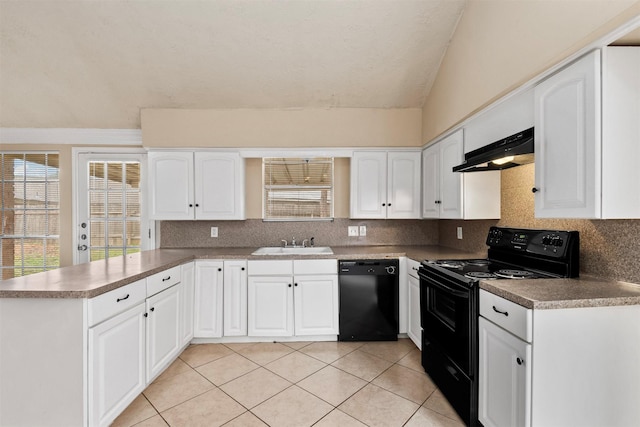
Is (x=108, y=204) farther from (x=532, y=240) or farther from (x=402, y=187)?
(x=532, y=240)

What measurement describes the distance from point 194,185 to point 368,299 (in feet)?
7.01

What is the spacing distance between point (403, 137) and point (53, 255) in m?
4.18

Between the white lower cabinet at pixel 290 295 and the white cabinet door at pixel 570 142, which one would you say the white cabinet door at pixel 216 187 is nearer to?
the white lower cabinet at pixel 290 295

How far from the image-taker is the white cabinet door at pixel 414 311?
2676 millimetres

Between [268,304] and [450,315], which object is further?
[268,304]

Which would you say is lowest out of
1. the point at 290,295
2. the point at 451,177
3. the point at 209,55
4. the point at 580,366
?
the point at 290,295

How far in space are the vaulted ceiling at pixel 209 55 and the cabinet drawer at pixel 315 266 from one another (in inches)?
65.5

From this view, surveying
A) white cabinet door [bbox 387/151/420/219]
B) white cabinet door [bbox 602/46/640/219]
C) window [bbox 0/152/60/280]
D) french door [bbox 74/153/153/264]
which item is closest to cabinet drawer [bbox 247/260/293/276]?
white cabinet door [bbox 387/151/420/219]

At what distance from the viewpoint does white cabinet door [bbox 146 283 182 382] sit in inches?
84.7

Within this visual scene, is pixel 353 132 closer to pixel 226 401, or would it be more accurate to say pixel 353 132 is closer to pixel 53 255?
pixel 226 401

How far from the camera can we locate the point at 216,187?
3213 mm

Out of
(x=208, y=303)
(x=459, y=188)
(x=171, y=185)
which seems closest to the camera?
(x=459, y=188)

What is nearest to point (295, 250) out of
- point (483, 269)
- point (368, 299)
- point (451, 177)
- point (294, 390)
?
point (368, 299)

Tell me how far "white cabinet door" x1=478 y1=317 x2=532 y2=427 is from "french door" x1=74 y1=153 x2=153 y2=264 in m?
3.43
